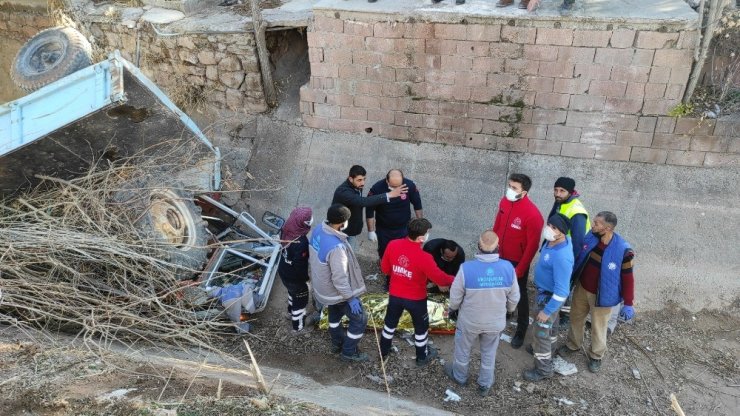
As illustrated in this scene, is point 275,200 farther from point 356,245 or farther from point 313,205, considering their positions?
point 356,245

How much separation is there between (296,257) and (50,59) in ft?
11.0

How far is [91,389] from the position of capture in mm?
3678

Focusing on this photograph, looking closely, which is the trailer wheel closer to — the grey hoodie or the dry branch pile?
the dry branch pile

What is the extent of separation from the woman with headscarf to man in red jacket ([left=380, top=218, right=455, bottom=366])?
0.82 meters

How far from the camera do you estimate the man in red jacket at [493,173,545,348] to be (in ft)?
15.7

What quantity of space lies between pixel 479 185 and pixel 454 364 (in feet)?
7.82

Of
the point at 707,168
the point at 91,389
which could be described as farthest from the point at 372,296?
the point at 707,168

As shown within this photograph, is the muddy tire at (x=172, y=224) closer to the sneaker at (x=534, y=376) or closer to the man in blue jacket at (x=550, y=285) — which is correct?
the man in blue jacket at (x=550, y=285)

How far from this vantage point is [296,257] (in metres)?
4.99

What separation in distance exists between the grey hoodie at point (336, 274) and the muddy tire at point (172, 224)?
111 cm

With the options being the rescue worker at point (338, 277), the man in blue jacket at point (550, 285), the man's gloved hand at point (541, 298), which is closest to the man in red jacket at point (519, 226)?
the man in blue jacket at point (550, 285)

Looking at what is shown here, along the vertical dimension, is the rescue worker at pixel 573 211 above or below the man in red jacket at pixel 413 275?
above

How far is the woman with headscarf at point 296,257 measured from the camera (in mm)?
4945

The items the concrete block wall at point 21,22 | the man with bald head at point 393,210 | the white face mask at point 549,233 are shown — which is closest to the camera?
the white face mask at point 549,233
